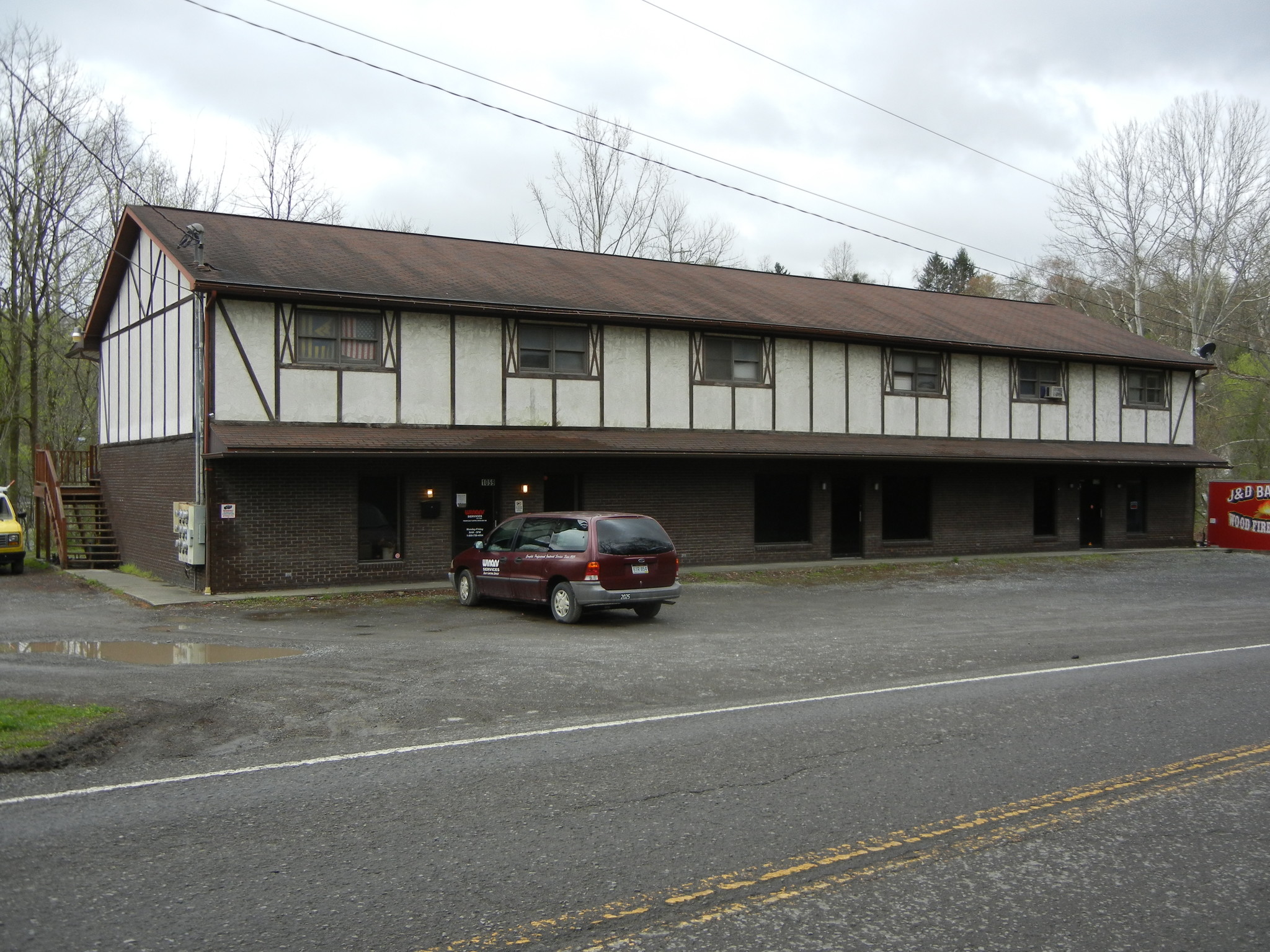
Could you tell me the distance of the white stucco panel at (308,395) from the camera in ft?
67.4

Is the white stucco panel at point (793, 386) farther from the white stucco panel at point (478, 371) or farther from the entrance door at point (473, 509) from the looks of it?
the entrance door at point (473, 509)

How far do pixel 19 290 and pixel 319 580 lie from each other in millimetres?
22678

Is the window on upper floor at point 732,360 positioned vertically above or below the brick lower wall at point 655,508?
above

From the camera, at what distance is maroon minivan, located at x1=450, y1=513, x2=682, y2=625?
15750 millimetres

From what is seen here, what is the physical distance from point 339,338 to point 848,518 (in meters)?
13.8

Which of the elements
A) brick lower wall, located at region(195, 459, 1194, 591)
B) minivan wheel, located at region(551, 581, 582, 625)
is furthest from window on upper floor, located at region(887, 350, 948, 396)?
minivan wheel, located at region(551, 581, 582, 625)

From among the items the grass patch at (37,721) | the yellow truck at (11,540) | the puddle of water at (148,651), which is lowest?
the puddle of water at (148,651)

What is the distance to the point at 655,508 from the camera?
24.7 meters

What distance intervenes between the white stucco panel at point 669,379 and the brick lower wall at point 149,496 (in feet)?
32.2

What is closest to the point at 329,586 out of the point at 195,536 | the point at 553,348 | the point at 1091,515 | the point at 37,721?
the point at 195,536

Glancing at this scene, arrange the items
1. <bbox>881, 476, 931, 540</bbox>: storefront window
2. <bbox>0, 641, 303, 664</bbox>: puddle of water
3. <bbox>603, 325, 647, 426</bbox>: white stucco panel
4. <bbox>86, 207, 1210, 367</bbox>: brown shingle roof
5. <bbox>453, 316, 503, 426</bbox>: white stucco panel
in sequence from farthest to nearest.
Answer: <bbox>881, 476, 931, 540</bbox>: storefront window → <bbox>603, 325, 647, 426</bbox>: white stucco panel → <bbox>453, 316, 503, 426</bbox>: white stucco panel → <bbox>86, 207, 1210, 367</bbox>: brown shingle roof → <bbox>0, 641, 303, 664</bbox>: puddle of water

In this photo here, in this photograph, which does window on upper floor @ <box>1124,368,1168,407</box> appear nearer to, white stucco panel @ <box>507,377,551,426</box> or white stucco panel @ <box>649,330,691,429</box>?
white stucco panel @ <box>649,330,691,429</box>

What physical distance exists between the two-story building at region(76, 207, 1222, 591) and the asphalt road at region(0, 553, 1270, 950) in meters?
9.02

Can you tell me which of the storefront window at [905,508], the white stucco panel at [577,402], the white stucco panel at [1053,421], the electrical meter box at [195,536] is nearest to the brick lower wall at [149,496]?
the electrical meter box at [195,536]
